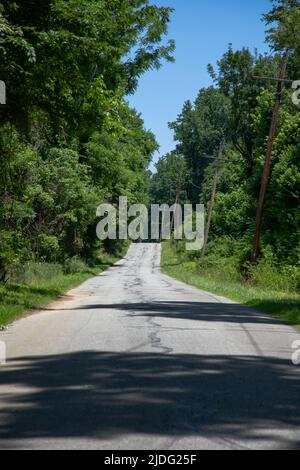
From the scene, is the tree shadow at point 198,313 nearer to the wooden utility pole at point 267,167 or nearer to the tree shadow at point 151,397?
the tree shadow at point 151,397

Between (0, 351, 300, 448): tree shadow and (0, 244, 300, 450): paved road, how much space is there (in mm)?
10

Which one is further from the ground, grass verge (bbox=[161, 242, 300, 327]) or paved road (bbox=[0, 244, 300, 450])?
paved road (bbox=[0, 244, 300, 450])

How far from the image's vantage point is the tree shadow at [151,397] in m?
5.71

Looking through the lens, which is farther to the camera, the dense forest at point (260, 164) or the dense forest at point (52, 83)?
the dense forest at point (260, 164)

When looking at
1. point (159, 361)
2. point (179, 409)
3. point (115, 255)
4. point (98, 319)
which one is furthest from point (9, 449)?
point (115, 255)

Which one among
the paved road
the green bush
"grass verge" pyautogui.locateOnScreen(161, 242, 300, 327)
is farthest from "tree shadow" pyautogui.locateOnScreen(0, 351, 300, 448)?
the green bush

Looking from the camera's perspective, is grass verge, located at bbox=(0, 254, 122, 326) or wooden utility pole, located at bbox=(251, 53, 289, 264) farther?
wooden utility pole, located at bbox=(251, 53, 289, 264)

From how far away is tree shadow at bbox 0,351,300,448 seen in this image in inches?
225

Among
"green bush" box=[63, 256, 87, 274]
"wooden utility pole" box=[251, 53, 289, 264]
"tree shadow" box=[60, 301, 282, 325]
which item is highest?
"wooden utility pole" box=[251, 53, 289, 264]

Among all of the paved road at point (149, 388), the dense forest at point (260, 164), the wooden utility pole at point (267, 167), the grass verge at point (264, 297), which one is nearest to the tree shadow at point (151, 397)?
the paved road at point (149, 388)

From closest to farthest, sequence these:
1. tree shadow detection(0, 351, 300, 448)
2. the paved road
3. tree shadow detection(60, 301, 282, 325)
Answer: the paved road
tree shadow detection(0, 351, 300, 448)
tree shadow detection(60, 301, 282, 325)

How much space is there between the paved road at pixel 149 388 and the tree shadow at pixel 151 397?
0.03 feet

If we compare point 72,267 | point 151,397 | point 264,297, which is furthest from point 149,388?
point 72,267

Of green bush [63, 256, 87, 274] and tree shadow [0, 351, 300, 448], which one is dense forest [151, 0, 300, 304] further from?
tree shadow [0, 351, 300, 448]
